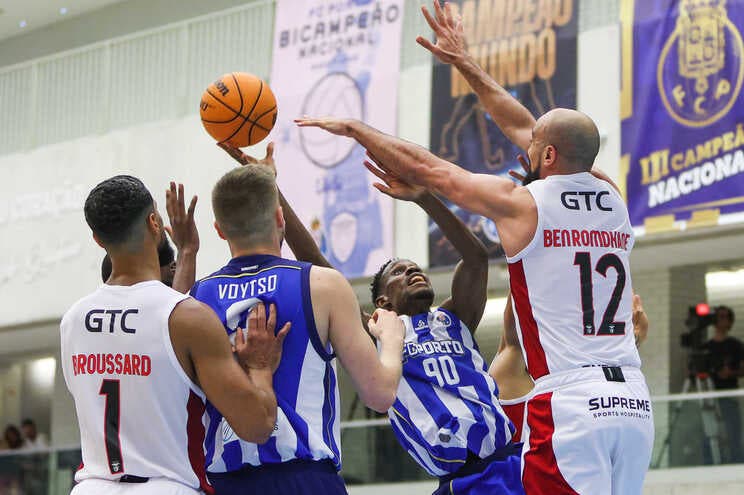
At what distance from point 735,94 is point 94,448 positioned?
10.8 m

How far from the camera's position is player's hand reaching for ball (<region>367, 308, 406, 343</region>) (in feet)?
16.0

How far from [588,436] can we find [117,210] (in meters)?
2.16

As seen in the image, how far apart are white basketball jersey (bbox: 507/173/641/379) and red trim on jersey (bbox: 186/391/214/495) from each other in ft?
5.28

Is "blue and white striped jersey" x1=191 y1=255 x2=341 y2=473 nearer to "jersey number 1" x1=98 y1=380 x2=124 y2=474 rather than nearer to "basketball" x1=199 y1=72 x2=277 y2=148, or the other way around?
"jersey number 1" x1=98 y1=380 x2=124 y2=474

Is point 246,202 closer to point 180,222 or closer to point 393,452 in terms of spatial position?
point 180,222

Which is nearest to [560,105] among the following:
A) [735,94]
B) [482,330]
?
[735,94]

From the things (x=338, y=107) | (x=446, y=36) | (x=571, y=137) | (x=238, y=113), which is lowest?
(x=571, y=137)

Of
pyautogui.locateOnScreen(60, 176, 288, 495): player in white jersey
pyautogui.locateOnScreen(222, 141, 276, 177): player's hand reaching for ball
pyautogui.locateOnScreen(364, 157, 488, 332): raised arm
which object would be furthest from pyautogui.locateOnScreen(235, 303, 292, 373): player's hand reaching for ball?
pyautogui.locateOnScreen(364, 157, 488, 332): raised arm

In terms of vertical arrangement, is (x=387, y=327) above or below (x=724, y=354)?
below

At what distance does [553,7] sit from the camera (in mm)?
15266

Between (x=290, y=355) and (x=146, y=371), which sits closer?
(x=146, y=371)

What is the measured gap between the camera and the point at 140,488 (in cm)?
427

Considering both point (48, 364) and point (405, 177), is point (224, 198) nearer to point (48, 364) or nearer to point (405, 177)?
point (405, 177)

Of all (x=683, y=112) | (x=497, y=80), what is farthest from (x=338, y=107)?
(x=683, y=112)
